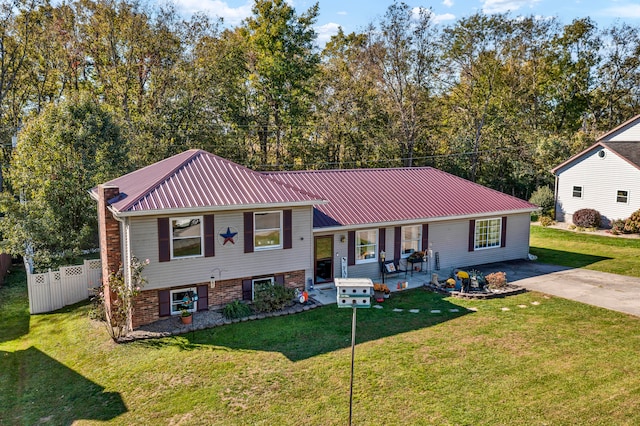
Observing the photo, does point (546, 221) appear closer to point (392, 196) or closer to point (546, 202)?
point (546, 202)

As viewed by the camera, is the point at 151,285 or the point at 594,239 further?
the point at 594,239

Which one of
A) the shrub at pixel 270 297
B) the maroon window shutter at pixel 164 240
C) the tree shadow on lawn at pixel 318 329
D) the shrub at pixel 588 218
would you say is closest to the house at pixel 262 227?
the maroon window shutter at pixel 164 240

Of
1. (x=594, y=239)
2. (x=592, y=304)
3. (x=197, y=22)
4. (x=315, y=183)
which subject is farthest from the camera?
(x=197, y=22)

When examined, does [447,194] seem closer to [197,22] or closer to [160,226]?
[160,226]

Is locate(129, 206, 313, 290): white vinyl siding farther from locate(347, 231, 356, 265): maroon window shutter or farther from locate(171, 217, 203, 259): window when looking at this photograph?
locate(347, 231, 356, 265): maroon window shutter

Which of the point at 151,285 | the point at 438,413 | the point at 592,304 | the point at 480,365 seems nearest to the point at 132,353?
the point at 151,285

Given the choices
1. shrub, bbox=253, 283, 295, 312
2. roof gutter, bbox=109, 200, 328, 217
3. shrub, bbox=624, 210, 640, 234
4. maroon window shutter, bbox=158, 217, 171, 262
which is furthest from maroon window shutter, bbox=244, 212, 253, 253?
shrub, bbox=624, 210, 640, 234
